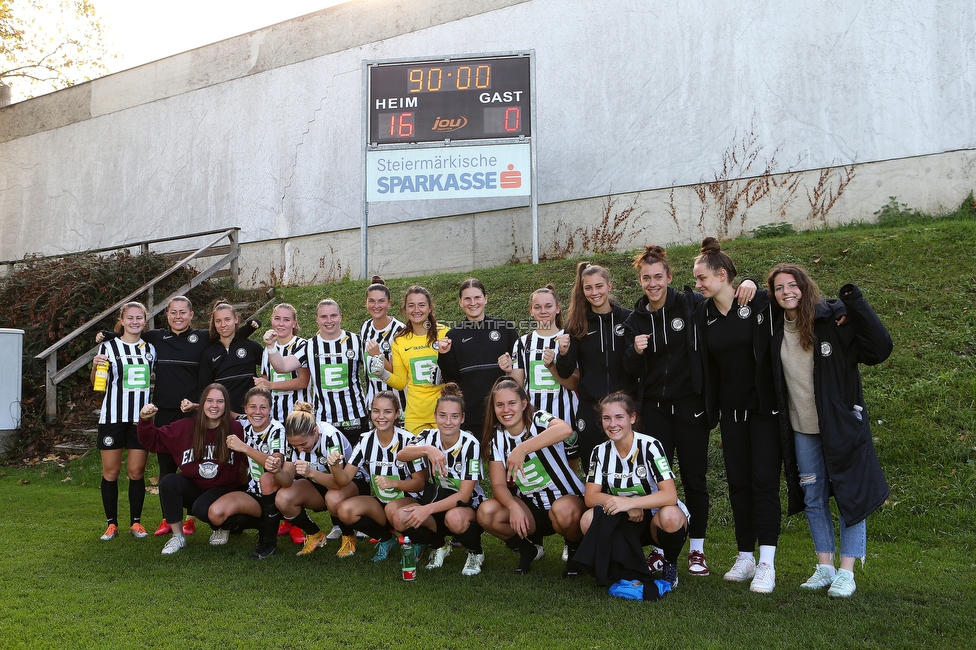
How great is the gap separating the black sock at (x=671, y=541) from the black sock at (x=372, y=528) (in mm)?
1733

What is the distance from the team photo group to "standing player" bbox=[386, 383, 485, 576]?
0.5 inches

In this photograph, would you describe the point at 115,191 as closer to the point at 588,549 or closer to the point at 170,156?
the point at 170,156

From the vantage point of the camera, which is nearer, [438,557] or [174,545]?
[438,557]

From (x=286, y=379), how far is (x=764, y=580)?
3389mm

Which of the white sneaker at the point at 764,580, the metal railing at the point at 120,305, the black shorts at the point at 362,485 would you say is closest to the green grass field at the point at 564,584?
the white sneaker at the point at 764,580

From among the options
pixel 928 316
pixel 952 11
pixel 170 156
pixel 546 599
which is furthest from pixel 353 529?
pixel 170 156

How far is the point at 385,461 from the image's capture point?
4.75 m

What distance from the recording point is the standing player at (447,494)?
4.40 m

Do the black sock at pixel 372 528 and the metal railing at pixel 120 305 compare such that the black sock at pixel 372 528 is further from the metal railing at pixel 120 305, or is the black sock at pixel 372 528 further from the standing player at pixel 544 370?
the metal railing at pixel 120 305

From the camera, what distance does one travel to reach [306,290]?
38.6ft

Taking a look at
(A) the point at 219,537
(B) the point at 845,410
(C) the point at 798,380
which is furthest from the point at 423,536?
(B) the point at 845,410

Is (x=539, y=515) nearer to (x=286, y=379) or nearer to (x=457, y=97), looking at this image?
(x=286, y=379)

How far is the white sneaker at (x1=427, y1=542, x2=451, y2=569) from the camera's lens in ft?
14.9

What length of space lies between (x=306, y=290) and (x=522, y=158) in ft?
12.9
